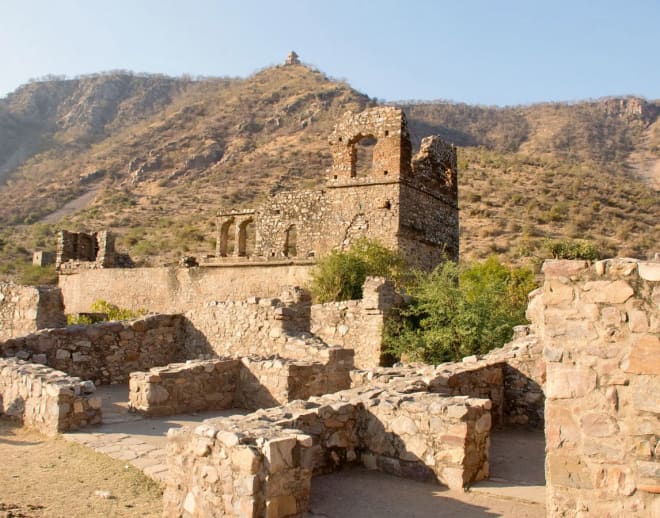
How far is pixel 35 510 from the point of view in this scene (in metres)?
5.30

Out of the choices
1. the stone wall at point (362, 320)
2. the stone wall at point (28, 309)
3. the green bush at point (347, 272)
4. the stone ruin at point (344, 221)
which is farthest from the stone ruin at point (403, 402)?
the stone ruin at point (344, 221)

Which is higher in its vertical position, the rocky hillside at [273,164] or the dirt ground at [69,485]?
the rocky hillside at [273,164]

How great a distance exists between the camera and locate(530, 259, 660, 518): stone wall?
3912mm

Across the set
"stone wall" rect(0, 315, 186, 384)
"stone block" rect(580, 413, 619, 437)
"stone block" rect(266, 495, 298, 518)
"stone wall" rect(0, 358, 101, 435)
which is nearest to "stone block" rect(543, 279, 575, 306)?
"stone block" rect(580, 413, 619, 437)

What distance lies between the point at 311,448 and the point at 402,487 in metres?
1.12

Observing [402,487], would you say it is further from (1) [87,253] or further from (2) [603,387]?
(1) [87,253]

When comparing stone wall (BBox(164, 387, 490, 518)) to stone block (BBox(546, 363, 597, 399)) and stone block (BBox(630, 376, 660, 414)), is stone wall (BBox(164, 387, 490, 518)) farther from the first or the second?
stone block (BBox(630, 376, 660, 414))

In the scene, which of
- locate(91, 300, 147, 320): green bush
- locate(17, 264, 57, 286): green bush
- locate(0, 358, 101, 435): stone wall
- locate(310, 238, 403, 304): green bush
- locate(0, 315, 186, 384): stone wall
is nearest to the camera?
locate(0, 358, 101, 435): stone wall

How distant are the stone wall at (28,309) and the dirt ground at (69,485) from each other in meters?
6.28

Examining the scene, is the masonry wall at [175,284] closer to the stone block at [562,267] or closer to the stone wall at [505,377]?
the stone wall at [505,377]

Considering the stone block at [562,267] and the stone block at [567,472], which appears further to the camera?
the stone block at [562,267]

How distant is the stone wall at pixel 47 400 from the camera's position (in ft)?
25.4

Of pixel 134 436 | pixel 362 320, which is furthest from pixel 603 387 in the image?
pixel 362 320

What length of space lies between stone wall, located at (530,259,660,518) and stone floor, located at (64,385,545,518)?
115cm
